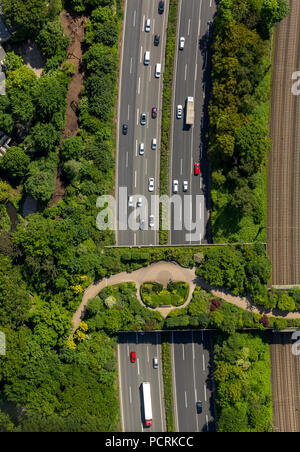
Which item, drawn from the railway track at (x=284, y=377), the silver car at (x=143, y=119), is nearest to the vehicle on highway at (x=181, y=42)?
the silver car at (x=143, y=119)

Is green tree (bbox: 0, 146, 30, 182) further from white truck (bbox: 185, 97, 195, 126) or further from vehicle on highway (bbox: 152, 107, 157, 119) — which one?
white truck (bbox: 185, 97, 195, 126)

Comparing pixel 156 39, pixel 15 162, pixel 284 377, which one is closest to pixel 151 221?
pixel 15 162

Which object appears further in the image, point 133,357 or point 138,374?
point 138,374

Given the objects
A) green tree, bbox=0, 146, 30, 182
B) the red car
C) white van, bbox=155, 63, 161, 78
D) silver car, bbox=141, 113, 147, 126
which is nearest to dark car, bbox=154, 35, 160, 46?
white van, bbox=155, 63, 161, 78

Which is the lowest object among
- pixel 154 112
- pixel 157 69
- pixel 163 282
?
pixel 163 282

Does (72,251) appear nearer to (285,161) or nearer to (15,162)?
(15,162)

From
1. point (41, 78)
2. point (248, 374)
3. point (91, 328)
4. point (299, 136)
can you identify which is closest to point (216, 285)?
point (248, 374)

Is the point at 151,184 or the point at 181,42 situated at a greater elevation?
the point at 181,42
